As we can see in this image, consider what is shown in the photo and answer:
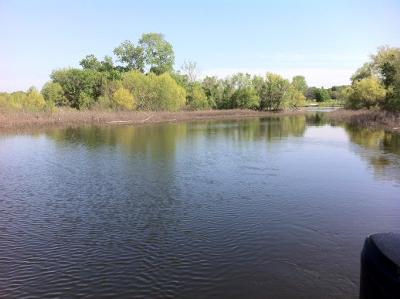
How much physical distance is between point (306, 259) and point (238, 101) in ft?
298

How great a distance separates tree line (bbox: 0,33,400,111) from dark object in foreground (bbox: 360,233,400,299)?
1953 inches

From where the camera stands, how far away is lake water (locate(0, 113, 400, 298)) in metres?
8.41

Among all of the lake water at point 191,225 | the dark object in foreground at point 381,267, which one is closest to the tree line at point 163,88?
the lake water at point 191,225

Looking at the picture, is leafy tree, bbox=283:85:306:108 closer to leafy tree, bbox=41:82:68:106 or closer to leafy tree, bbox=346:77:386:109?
leafy tree, bbox=346:77:386:109

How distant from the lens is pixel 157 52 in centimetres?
10100

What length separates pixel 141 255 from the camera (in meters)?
9.87

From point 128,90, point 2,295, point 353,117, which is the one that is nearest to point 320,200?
point 2,295

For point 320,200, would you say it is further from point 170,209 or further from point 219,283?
point 219,283

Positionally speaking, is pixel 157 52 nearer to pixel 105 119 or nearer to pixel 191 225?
pixel 105 119

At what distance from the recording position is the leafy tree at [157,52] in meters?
99.3

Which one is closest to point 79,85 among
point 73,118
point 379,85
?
point 73,118

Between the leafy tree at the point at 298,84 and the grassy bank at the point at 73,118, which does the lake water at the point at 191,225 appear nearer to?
the grassy bank at the point at 73,118

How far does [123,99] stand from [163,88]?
9.41 meters

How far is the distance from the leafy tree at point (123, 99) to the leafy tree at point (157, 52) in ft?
84.0
